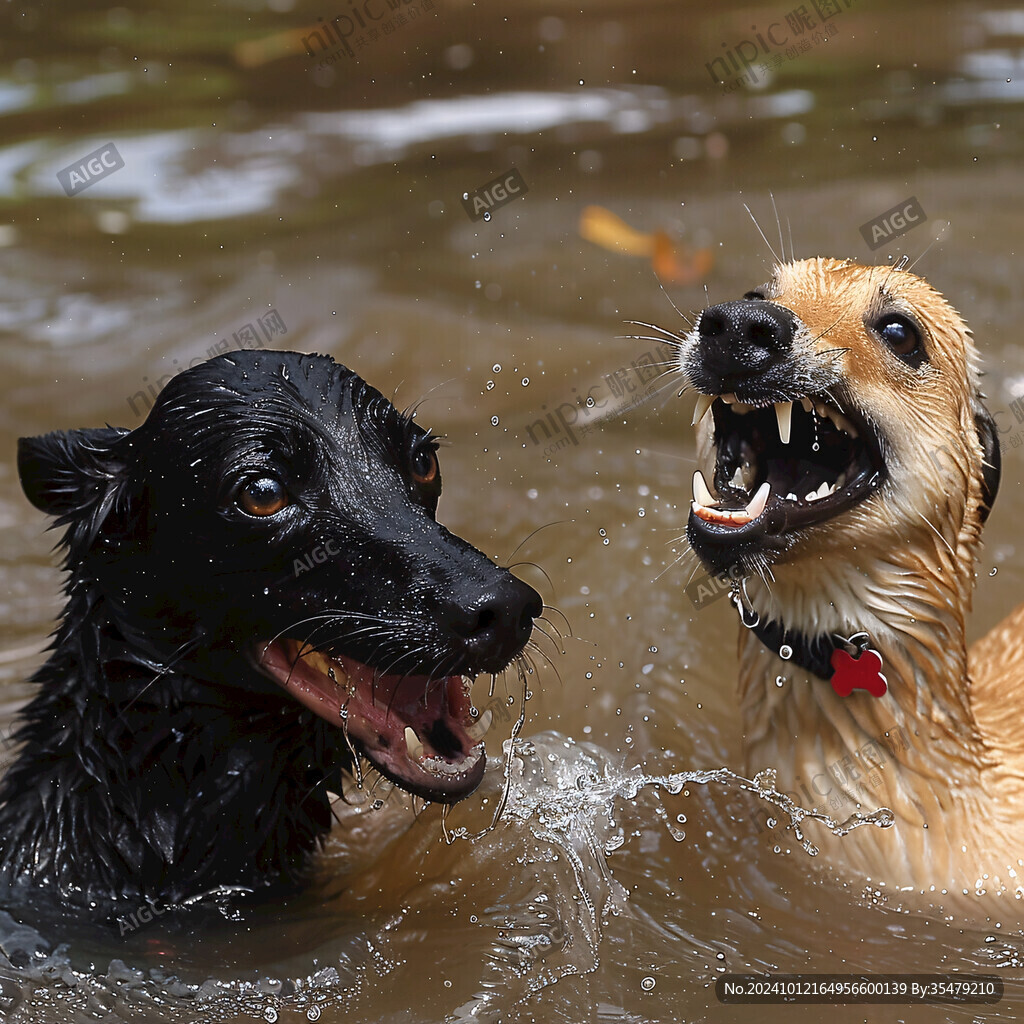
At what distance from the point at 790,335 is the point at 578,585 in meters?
2.52

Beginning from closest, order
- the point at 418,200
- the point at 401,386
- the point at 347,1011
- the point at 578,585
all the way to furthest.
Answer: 1. the point at 347,1011
2. the point at 578,585
3. the point at 401,386
4. the point at 418,200

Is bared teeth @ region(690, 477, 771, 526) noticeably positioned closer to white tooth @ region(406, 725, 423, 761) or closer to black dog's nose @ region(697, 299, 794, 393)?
black dog's nose @ region(697, 299, 794, 393)

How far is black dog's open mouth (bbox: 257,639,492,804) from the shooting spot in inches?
128

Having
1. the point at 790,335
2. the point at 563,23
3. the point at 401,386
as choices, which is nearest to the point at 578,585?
the point at 401,386

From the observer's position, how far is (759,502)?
3.63 m

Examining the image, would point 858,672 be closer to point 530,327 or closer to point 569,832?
point 569,832

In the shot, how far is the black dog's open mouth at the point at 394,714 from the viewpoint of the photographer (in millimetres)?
3252

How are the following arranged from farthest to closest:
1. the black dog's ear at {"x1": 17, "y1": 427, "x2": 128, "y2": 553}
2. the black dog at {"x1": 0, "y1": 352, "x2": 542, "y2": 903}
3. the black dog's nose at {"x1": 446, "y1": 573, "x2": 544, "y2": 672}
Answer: the black dog's ear at {"x1": 17, "y1": 427, "x2": 128, "y2": 553}, the black dog at {"x1": 0, "y1": 352, "x2": 542, "y2": 903}, the black dog's nose at {"x1": 446, "y1": 573, "x2": 544, "y2": 672}

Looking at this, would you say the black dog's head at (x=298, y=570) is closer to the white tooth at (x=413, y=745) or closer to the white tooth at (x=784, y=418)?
the white tooth at (x=413, y=745)

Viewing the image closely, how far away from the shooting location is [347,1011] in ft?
11.5

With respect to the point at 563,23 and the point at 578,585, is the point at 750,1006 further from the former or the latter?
the point at 563,23

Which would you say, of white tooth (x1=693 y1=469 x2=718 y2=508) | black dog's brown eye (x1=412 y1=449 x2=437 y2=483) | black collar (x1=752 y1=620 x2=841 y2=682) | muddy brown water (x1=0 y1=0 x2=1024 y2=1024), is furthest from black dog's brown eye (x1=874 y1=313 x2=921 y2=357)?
muddy brown water (x1=0 y1=0 x2=1024 y2=1024)

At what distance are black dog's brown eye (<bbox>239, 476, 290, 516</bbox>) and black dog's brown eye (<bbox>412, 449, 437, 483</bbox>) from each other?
1.51 ft

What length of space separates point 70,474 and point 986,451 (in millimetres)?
2452
